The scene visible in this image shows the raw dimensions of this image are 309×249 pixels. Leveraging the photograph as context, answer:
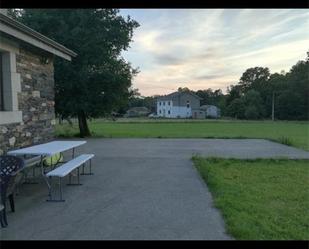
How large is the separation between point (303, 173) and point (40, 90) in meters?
7.00

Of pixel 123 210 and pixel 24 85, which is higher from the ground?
pixel 24 85

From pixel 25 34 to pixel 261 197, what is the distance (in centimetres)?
559

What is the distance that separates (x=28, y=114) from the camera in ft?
29.8

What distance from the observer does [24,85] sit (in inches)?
348

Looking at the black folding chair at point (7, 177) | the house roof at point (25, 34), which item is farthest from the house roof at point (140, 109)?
the black folding chair at point (7, 177)

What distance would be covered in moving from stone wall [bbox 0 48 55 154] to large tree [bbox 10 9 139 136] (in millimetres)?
10997

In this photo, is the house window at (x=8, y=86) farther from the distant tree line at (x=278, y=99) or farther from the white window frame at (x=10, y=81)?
the distant tree line at (x=278, y=99)

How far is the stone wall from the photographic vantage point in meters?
8.18

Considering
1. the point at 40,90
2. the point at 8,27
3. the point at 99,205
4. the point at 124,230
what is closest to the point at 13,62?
the point at 8,27

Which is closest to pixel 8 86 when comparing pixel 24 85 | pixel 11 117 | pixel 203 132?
pixel 11 117

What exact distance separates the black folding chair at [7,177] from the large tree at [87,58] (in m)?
15.9

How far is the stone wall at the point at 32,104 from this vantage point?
322 inches

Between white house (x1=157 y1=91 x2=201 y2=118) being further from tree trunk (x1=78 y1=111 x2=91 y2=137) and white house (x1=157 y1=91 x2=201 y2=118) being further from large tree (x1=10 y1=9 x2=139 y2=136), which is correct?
large tree (x1=10 y1=9 x2=139 y2=136)

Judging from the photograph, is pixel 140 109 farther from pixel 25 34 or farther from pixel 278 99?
pixel 25 34
